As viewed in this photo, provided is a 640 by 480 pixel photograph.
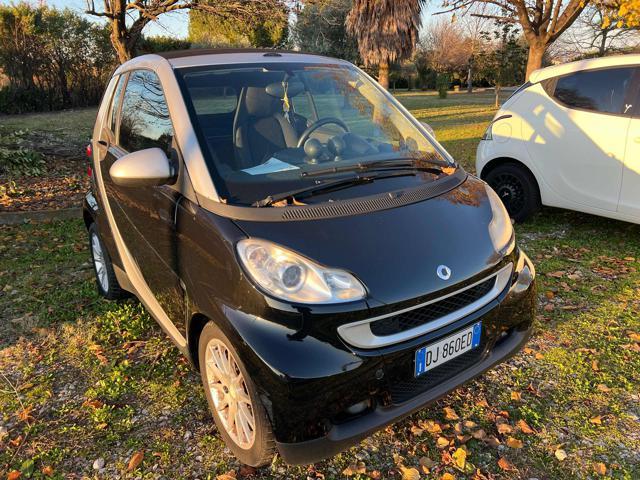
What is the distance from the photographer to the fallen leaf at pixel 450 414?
8.66 ft

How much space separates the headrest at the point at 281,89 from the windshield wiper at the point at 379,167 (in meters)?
0.75

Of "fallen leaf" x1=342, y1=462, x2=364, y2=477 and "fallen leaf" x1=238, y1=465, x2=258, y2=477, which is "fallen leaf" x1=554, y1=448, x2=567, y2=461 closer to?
"fallen leaf" x1=342, y1=462, x2=364, y2=477

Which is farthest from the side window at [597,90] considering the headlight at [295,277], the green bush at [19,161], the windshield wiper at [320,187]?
the green bush at [19,161]

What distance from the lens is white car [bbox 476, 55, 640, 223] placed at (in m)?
4.54

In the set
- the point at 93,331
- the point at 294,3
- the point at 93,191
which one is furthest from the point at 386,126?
the point at 294,3

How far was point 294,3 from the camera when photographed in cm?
874

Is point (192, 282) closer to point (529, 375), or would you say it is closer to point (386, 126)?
point (386, 126)

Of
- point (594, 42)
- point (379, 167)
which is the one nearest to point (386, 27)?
point (594, 42)

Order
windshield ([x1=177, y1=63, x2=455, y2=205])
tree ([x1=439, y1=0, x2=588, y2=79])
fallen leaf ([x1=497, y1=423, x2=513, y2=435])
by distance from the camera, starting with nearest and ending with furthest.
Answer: windshield ([x1=177, y1=63, x2=455, y2=205])
fallen leaf ([x1=497, y1=423, x2=513, y2=435])
tree ([x1=439, y1=0, x2=588, y2=79])

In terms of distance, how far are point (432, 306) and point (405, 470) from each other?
33.8 inches

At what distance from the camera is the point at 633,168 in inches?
175

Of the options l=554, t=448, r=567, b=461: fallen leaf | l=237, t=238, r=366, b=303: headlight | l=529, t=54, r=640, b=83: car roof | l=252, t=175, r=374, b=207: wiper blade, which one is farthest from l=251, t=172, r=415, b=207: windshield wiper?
l=529, t=54, r=640, b=83: car roof

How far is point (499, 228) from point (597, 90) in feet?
10.7

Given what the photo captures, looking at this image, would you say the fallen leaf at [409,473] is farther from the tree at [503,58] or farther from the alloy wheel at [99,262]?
the tree at [503,58]
